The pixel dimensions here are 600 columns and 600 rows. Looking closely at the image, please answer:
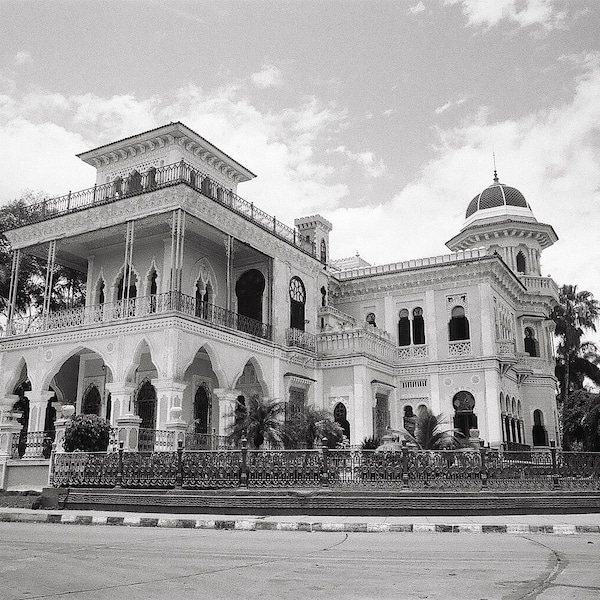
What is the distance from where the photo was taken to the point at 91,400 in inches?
946

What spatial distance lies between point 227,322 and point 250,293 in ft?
8.77

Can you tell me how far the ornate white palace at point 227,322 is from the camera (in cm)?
2023

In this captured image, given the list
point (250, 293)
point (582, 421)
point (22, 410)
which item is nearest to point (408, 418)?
point (250, 293)

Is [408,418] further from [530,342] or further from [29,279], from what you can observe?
[29,279]

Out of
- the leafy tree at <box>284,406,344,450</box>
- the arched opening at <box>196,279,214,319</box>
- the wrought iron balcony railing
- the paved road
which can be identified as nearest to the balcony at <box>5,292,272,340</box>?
the arched opening at <box>196,279,214,319</box>

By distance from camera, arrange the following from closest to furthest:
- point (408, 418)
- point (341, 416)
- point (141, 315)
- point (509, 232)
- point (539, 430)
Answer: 1. point (141, 315)
2. point (341, 416)
3. point (408, 418)
4. point (539, 430)
5. point (509, 232)

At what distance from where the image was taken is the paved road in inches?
203

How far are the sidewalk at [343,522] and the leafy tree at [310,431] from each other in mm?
6912

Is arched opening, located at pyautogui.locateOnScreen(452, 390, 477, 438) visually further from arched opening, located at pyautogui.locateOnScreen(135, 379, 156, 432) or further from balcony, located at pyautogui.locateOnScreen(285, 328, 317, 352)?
arched opening, located at pyautogui.locateOnScreen(135, 379, 156, 432)

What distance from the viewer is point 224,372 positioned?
20.6 metres

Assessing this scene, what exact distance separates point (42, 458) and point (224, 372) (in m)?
5.61

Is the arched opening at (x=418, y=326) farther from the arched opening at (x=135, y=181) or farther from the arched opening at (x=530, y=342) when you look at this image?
the arched opening at (x=135, y=181)

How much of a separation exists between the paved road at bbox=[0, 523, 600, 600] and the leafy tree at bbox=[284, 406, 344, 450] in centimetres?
961

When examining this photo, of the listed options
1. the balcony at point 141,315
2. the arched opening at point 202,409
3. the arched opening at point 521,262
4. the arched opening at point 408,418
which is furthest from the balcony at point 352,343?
the arched opening at point 521,262
